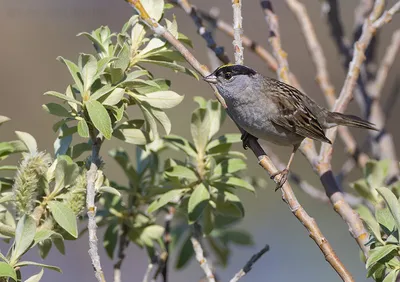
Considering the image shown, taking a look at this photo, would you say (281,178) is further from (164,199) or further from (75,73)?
(75,73)

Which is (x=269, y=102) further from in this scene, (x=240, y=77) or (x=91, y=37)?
(x=91, y=37)

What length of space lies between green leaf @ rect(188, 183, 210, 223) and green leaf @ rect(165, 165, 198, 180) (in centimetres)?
7

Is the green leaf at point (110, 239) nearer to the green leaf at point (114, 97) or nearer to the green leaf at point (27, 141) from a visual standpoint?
the green leaf at point (27, 141)

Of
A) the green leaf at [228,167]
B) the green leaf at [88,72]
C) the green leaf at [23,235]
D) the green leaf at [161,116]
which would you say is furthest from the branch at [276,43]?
the green leaf at [23,235]

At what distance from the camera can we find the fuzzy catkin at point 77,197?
2416mm

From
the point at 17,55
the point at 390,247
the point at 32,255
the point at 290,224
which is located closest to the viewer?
the point at 390,247

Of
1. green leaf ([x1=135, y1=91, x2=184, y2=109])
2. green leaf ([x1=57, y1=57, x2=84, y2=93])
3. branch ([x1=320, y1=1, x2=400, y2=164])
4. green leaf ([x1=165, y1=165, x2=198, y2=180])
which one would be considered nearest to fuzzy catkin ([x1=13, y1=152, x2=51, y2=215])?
green leaf ([x1=57, y1=57, x2=84, y2=93])

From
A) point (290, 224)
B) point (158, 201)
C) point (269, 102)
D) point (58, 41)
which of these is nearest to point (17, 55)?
point (58, 41)

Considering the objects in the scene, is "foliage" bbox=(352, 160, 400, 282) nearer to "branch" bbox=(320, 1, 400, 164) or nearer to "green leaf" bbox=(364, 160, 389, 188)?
"green leaf" bbox=(364, 160, 389, 188)

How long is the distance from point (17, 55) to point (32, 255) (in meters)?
8.31

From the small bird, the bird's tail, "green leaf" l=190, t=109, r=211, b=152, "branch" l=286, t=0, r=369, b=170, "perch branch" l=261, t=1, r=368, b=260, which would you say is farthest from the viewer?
the bird's tail

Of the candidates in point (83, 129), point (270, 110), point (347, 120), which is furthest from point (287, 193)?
point (347, 120)

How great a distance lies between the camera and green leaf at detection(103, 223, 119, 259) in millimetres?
3035

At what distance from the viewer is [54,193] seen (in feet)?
8.10
